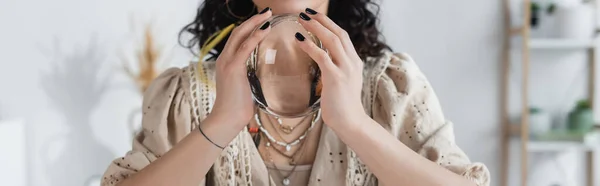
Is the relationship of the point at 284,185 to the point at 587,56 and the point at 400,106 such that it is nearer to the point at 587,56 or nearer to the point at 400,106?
the point at 400,106

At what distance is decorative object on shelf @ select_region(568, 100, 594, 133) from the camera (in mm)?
2152

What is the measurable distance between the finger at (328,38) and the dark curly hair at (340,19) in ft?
1.15

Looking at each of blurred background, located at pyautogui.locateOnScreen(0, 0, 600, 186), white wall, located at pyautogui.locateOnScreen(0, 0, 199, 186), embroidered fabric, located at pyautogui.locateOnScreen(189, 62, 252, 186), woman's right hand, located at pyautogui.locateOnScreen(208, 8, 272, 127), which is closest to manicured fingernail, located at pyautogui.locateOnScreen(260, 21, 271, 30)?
woman's right hand, located at pyautogui.locateOnScreen(208, 8, 272, 127)

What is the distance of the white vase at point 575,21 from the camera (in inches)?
83.7

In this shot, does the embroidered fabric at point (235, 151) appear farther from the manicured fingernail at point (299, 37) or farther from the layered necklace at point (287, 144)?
the manicured fingernail at point (299, 37)

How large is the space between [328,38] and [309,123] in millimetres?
303

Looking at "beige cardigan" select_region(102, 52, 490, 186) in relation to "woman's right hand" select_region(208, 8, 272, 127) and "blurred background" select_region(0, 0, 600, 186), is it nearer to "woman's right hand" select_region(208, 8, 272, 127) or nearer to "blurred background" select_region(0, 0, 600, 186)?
"woman's right hand" select_region(208, 8, 272, 127)

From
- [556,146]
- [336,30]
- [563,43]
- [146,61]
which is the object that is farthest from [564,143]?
[336,30]

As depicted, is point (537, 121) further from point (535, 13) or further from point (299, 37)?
point (299, 37)

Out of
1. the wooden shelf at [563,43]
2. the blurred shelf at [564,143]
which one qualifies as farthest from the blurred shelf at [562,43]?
the blurred shelf at [564,143]

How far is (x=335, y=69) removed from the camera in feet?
2.24

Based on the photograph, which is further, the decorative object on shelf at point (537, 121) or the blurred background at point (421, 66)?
the decorative object on shelf at point (537, 121)

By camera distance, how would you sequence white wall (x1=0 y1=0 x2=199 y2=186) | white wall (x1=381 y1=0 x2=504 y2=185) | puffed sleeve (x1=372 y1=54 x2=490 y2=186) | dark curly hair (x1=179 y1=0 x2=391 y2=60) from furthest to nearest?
white wall (x1=381 y1=0 x2=504 y2=185)
white wall (x1=0 y1=0 x2=199 y2=186)
dark curly hair (x1=179 y1=0 x2=391 y2=60)
puffed sleeve (x1=372 y1=54 x2=490 y2=186)

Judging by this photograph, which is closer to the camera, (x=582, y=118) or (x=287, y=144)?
(x=287, y=144)
